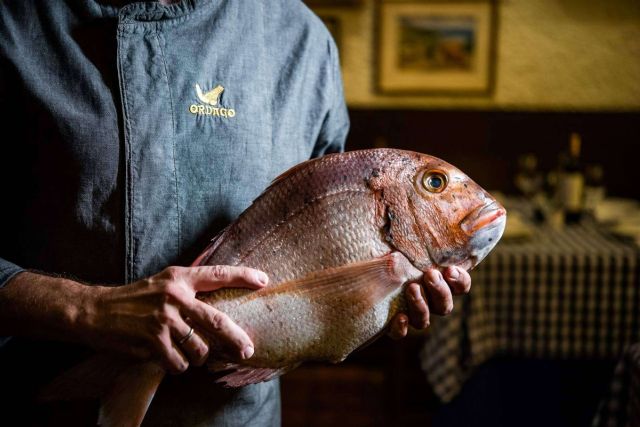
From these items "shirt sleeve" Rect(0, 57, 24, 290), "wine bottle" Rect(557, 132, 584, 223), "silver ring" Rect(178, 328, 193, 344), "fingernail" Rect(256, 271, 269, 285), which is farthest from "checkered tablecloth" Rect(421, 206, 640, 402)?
"shirt sleeve" Rect(0, 57, 24, 290)

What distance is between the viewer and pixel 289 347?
109 cm

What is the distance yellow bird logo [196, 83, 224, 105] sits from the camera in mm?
1224

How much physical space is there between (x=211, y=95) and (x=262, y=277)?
16.6 inches

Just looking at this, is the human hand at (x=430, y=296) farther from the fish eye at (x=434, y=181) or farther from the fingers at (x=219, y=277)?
the fingers at (x=219, y=277)

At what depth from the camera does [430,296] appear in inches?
44.8

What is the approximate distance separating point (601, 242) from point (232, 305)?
275 centimetres

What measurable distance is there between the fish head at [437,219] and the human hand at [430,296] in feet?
0.07

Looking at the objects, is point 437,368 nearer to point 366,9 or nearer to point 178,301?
point 178,301

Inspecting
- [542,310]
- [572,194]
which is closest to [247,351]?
[542,310]

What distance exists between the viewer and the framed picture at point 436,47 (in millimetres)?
5207

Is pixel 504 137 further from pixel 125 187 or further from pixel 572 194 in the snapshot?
pixel 125 187

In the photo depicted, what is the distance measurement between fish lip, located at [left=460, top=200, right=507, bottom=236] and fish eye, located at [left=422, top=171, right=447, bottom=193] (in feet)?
0.25

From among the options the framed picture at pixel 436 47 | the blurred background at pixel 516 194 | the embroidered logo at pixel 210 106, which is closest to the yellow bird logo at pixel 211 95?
the embroidered logo at pixel 210 106

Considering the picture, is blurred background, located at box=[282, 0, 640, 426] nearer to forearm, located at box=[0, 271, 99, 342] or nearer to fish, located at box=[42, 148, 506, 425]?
fish, located at box=[42, 148, 506, 425]
